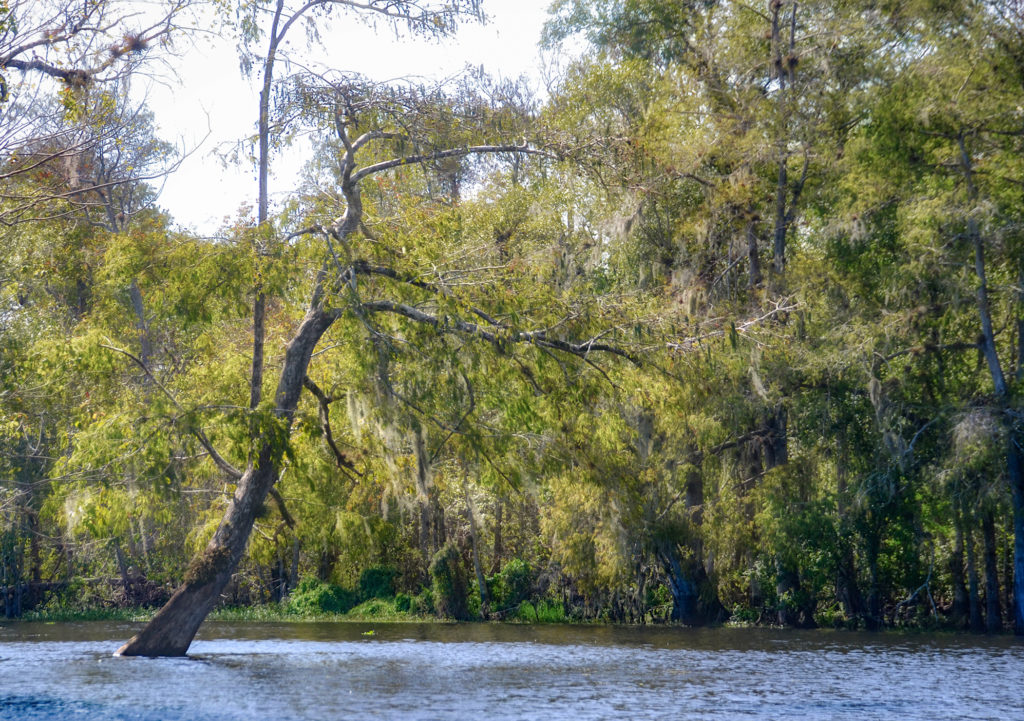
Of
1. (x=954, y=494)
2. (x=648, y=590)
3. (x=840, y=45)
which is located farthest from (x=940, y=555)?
(x=840, y=45)

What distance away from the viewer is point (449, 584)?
29.3m

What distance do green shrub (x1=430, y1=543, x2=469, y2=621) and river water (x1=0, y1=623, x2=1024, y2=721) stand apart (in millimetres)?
7300

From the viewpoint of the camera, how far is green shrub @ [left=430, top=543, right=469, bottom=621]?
95.8 ft

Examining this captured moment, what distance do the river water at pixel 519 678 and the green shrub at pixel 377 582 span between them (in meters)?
10.9

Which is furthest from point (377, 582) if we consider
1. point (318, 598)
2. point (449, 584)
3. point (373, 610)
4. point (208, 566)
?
point (208, 566)

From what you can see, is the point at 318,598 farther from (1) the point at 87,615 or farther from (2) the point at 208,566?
(2) the point at 208,566

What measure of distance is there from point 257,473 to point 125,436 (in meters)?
2.00

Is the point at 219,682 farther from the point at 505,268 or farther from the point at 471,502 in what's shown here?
the point at 471,502

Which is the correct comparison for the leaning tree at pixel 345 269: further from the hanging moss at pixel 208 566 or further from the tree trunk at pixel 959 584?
the tree trunk at pixel 959 584

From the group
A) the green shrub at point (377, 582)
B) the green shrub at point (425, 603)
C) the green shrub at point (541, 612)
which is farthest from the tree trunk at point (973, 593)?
the green shrub at point (377, 582)

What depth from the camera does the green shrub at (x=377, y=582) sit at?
107 ft

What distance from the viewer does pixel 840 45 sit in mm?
26297

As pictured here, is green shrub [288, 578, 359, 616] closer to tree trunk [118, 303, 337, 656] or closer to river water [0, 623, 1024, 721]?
river water [0, 623, 1024, 721]

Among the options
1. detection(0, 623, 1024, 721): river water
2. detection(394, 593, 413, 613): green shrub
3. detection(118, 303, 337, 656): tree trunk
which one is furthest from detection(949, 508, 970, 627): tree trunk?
detection(118, 303, 337, 656): tree trunk
